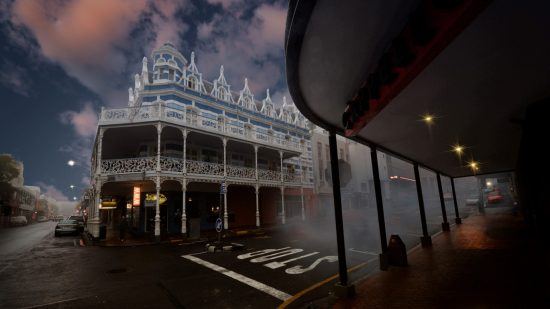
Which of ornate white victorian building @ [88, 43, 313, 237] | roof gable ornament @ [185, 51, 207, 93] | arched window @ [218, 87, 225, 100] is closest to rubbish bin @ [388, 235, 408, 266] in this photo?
ornate white victorian building @ [88, 43, 313, 237]

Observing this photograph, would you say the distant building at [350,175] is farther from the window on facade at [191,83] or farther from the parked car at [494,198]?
the window on facade at [191,83]

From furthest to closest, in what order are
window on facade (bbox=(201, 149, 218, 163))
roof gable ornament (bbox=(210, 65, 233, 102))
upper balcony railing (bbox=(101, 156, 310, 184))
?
1. roof gable ornament (bbox=(210, 65, 233, 102))
2. window on facade (bbox=(201, 149, 218, 163))
3. upper balcony railing (bbox=(101, 156, 310, 184))

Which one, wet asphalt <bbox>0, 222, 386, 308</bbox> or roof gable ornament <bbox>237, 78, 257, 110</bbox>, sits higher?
roof gable ornament <bbox>237, 78, 257, 110</bbox>

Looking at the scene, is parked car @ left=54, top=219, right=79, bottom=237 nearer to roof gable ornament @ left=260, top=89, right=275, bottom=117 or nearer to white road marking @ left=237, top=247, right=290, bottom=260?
white road marking @ left=237, top=247, right=290, bottom=260

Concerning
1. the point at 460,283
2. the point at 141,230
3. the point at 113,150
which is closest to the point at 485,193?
the point at 460,283

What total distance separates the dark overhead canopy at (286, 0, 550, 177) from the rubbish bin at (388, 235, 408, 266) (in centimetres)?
313

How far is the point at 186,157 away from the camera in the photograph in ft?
65.5

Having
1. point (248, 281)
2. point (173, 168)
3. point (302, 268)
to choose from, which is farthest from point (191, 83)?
point (248, 281)

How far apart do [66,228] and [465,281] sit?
26.9 m

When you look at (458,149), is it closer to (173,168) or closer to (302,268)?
(302,268)

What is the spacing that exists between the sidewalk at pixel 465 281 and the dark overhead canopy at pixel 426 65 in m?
3.35

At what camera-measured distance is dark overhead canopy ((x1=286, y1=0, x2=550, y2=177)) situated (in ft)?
8.81

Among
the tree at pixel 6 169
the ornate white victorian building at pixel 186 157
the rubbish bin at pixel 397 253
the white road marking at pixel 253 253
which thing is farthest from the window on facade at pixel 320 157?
the tree at pixel 6 169

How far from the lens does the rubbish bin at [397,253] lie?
23.4 feet
